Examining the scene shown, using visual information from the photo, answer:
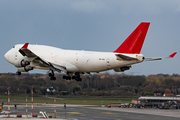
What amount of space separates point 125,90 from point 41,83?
38.8 m

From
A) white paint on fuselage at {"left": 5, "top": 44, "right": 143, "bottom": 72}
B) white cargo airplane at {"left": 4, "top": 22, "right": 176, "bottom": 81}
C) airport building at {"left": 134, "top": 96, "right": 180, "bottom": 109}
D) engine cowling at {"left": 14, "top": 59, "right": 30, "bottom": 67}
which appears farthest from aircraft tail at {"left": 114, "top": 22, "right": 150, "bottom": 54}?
airport building at {"left": 134, "top": 96, "right": 180, "bottom": 109}

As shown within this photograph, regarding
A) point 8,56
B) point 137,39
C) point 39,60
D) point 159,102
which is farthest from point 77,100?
point 137,39

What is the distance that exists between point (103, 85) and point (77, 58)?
68740 millimetres

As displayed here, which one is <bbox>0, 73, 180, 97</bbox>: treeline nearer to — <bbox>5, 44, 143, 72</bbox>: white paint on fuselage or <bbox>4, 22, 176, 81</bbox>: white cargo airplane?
<bbox>5, 44, 143, 72</bbox>: white paint on fuselage

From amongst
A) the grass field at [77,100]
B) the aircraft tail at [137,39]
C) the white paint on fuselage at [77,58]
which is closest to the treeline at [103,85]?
the grass field at [77,100]

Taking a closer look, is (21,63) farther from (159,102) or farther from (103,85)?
(159,102)

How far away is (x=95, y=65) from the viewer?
49.4 meters

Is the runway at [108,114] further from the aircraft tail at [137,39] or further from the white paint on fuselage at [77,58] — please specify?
the aircraft tail at [137,39]

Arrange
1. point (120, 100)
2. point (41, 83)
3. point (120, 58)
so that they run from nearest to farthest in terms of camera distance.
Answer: point (120, 58) < point (41, 83) < point (120, 100)

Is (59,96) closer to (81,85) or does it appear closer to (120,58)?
(81,85)

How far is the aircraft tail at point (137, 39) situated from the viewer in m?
46.6

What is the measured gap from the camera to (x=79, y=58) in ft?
165

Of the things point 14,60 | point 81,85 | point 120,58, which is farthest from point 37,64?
point 81,85

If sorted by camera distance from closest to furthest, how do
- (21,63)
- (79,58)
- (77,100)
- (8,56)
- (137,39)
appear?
1. (137,39)
2. (21,63)
3. (79,58)
4. (8,56)
5. (77,100)
